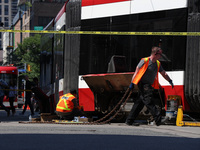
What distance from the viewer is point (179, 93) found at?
11836 mm

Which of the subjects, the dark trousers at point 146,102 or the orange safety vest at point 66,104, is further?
the orange safety vest at point 66,104

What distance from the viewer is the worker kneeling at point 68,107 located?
12984 mm

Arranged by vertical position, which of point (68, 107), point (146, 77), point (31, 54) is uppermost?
point (31, 54)

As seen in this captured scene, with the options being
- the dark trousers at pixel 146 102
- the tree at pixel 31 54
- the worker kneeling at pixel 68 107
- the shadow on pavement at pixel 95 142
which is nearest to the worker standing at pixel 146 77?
the dark trousers at pixel 146 102

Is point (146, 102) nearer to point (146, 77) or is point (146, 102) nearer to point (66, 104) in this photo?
point (146, 77)

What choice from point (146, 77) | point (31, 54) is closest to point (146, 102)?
point (146, 77)

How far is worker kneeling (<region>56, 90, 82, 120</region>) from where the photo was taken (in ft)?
42.6

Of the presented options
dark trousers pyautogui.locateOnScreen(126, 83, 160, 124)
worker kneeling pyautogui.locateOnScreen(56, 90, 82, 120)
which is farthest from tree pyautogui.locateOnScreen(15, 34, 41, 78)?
dark trousers pyautogui.locateOnScreen(126, 83, 160, 124)

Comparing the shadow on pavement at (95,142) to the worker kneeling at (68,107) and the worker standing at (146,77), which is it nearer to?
the worker standing at (146,77)

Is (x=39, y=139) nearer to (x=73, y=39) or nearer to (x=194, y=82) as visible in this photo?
(x=194, y=82)

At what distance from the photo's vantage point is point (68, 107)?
12992mm

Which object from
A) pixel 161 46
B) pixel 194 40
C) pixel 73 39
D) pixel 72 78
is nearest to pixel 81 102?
pixel 72 78

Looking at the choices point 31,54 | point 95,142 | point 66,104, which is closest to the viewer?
point 95,142

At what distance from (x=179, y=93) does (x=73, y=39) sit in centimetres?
329
